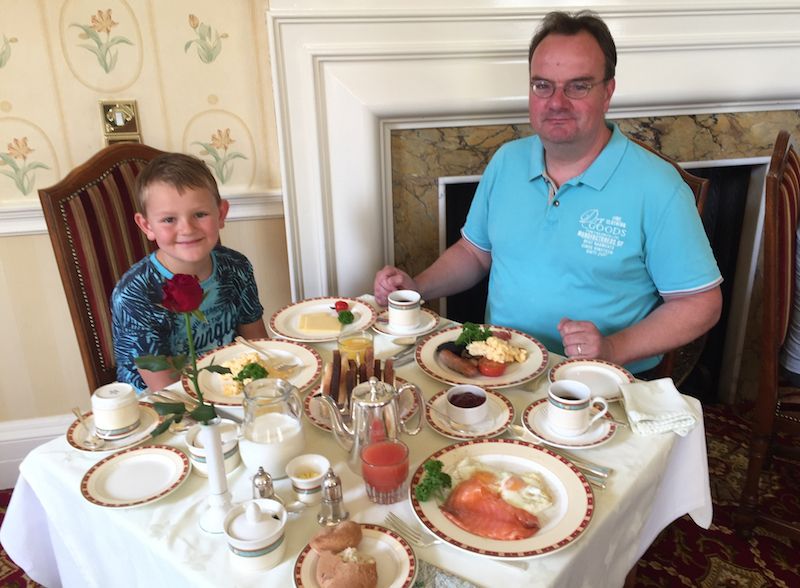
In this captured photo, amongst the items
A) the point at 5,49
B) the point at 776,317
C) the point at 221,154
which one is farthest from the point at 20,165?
the point at 776,317

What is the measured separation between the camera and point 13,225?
2004mm

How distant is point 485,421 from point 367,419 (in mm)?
254

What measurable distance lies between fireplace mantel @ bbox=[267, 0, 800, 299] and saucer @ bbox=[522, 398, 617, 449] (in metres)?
1.14

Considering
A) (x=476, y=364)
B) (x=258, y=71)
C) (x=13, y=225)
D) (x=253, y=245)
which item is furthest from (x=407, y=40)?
(x=13, y=225)

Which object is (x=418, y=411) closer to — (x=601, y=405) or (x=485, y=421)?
(x=485, y=421)

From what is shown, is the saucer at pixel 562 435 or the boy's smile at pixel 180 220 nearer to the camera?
the saucer at pixel 562 435

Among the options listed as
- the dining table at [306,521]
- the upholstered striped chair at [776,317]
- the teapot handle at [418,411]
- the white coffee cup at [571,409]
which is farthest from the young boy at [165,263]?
the upholstered striped chair at [776,317]

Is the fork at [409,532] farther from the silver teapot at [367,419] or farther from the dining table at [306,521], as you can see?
the silver teapot at [367,419]

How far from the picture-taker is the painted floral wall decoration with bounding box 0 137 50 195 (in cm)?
196

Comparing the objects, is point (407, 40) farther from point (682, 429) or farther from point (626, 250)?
point (682, 429)

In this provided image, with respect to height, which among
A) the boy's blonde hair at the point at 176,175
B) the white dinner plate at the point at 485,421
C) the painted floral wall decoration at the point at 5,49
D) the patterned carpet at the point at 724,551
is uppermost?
the painted floral wall decoration at the point at 5,49

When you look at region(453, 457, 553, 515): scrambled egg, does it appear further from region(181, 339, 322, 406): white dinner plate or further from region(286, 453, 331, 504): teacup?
region(181, 339, 322, 406): white dinner plate

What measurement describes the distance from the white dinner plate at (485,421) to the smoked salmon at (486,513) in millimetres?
149

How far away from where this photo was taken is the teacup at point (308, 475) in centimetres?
93
